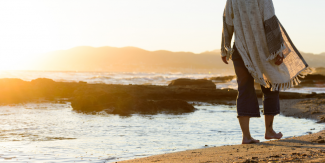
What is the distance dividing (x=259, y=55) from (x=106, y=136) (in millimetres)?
2447

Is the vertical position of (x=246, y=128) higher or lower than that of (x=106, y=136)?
higher

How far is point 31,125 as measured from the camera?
5094mm

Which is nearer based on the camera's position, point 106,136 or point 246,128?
point 246,128

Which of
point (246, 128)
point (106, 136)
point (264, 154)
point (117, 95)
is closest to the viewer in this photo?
point (264, 154)

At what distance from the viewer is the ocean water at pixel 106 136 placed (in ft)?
10.4

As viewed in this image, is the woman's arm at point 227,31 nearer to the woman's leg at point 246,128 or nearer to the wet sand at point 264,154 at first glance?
the woman's leg at point 246,128

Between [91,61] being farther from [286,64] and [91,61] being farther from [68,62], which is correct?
[286,64]

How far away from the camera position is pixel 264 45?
10.3 feet

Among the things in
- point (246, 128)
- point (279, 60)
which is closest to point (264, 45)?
point (279, 60)

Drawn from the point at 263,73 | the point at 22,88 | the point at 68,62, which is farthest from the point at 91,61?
the point at 263,73

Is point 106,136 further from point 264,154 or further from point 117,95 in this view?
point 117,95

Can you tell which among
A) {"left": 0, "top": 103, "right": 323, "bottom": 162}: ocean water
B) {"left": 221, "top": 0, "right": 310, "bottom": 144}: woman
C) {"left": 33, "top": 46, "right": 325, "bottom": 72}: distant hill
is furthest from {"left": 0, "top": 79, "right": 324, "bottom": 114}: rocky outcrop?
{"left": 33, "top": 46, "right": 325, "bottom": 72}: distant hill

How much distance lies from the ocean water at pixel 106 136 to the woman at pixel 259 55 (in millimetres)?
817

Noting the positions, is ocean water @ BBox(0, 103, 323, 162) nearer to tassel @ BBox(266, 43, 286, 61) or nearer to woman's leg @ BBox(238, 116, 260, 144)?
woman's leg @ BBox(238, 116, 260, 144)
